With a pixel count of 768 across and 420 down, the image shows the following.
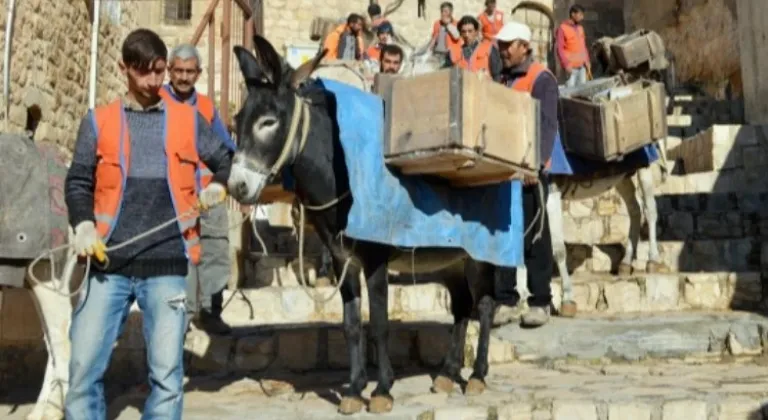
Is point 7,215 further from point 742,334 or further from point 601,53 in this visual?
point 601,53

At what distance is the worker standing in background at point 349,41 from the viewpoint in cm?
Result: 985

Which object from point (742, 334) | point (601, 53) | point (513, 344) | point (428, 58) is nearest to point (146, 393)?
point (513, 344)

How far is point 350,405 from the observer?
457cm

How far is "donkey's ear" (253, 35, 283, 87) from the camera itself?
4.26 meters

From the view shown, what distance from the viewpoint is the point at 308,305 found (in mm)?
7305

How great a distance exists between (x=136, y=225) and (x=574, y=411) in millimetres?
2648

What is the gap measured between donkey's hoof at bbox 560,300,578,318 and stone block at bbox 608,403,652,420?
2498 millimetres

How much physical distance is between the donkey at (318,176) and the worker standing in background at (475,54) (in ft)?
7.64

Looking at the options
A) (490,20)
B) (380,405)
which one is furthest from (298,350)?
(490,20)

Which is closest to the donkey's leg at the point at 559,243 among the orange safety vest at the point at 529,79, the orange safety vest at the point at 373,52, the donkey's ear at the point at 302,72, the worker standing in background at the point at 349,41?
the orange safety vest at the point at 529,79

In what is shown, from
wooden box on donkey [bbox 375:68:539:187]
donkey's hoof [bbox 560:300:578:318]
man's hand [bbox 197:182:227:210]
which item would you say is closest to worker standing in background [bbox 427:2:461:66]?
donkey's hoof [bbox 560:300:578:318]

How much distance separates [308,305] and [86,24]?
720 centimetres

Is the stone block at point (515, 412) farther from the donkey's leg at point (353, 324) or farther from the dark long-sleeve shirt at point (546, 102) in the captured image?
Result: the dark long-sleeve shirt at point (546, 102)

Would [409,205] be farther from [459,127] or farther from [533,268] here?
[533,268]
